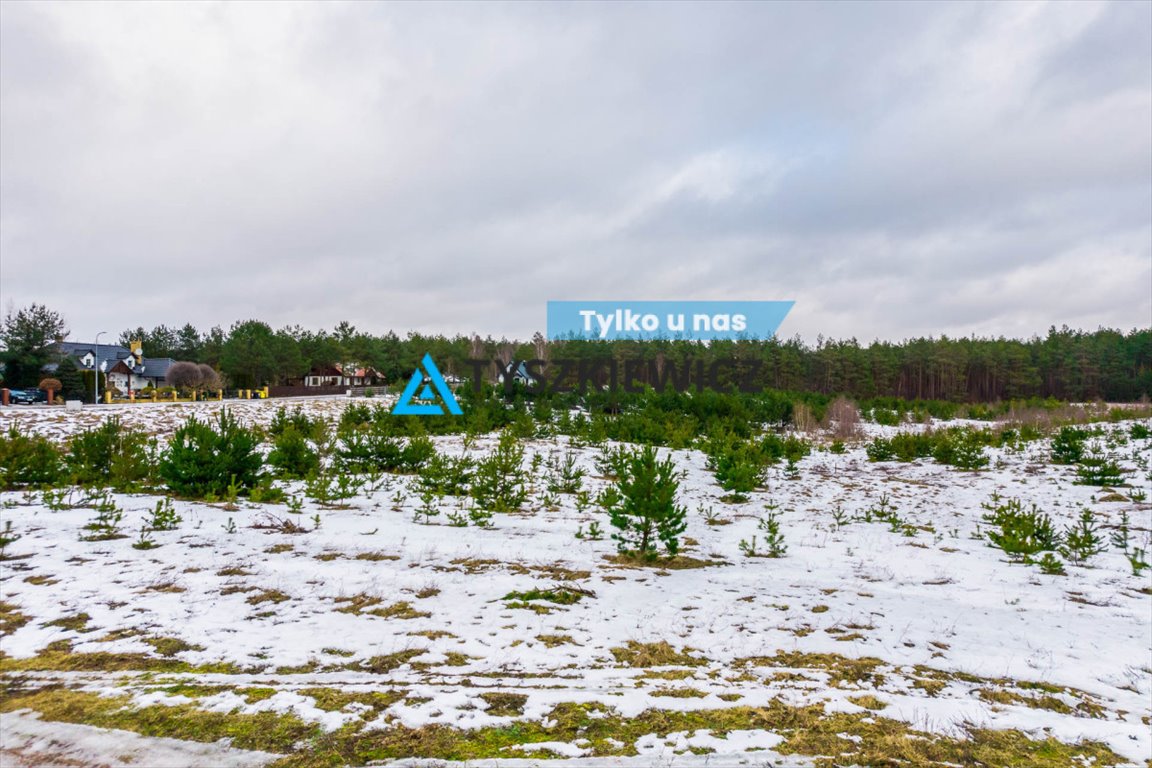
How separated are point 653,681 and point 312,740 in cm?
217

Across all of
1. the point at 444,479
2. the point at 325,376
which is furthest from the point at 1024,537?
the point at 325,376

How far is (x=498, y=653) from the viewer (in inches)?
168

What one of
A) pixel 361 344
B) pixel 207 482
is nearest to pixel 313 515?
pixel 207 482

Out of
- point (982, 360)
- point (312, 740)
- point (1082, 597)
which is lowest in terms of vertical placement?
point (1082, 597)

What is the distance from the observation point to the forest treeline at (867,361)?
56969 mm

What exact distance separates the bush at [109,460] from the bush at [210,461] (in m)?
0.65

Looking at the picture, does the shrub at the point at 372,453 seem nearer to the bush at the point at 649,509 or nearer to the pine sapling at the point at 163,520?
the pine sapling at the point at 163,520

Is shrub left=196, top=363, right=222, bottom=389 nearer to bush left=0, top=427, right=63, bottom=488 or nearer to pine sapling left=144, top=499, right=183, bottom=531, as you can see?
bush left=0, top=427, right=63, bottom=488

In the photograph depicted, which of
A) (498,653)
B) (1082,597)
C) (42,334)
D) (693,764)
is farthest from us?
(42,334)

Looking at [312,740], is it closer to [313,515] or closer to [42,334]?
[313,515]

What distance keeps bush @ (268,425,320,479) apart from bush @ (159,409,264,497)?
4.55 ft

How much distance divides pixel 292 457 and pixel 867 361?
6044 centimetres

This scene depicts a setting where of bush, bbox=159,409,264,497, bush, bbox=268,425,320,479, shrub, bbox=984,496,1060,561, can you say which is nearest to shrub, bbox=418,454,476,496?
bush, bbox=268,425,320,479

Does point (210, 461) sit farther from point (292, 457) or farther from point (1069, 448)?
point (1069, 448)
